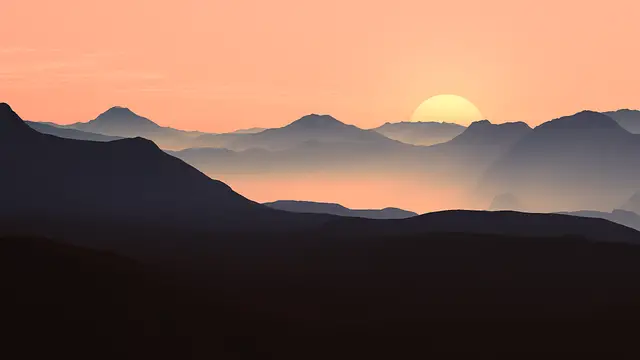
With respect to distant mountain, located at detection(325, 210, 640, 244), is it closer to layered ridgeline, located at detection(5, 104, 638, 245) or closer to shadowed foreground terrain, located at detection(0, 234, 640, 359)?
layered ridgeline, located at detection(5, 104, 638, 245)

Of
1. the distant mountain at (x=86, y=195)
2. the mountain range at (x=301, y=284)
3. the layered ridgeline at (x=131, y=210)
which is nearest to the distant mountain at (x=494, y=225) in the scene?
the layered ridgeline at (x=131, y=210)

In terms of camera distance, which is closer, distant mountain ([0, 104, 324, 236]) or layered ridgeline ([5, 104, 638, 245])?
layered ridgeline ([5, 104, 638, 245])

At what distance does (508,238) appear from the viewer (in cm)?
13712

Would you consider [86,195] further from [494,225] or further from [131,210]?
[494,225]

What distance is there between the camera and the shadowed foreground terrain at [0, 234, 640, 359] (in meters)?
80.6

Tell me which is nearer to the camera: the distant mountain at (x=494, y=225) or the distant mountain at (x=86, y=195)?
the distant mountain at (x=494, y=225)

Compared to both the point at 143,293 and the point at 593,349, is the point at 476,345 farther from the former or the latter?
the point at 143,293

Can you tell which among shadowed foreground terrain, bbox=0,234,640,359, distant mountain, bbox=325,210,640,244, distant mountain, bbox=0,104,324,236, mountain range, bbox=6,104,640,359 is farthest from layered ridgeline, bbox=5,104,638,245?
shadowed foreground terrain, bbox=0,234,640,359

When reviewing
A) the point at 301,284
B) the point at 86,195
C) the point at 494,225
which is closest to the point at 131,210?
the point at 86,195

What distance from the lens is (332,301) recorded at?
105 m

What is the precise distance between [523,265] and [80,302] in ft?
200

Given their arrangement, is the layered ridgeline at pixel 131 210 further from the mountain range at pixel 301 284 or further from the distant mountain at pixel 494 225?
the mountain range at pixel 301 284

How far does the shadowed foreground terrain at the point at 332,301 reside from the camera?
265 feet

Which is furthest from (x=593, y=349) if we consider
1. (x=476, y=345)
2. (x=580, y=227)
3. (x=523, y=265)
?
(x=580, y=227)
